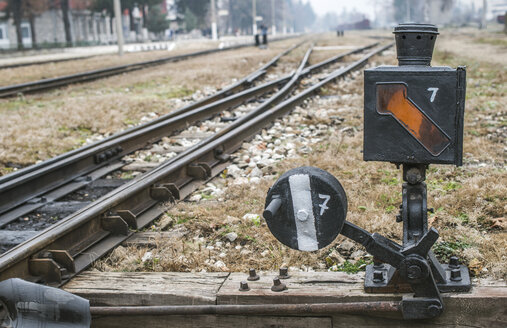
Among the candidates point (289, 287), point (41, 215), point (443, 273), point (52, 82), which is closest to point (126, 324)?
point (289, 287)

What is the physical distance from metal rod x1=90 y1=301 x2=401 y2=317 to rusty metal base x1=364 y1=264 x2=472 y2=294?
16 centimetres

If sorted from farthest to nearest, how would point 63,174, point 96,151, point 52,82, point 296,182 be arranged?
point 52,82
point 96,151
point 63,174
point 296,182

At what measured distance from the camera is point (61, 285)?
3105 mm

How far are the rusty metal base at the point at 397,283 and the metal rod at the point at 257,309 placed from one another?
6.4 inches

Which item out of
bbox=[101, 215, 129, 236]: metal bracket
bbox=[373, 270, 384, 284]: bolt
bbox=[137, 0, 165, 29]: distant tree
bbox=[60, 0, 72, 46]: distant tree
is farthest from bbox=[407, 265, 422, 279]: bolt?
bbox=[137, 0, 165, 29]: distant tree

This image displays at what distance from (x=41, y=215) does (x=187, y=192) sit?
1203mm

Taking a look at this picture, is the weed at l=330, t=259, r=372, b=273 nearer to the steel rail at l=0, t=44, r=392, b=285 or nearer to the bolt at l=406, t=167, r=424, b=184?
the bolt at l=406, t=167, r=424, b=184

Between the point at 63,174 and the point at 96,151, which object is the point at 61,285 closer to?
the point at 63,174

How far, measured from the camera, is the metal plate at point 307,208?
2421 mm

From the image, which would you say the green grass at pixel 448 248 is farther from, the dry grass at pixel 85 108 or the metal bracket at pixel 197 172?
the dry grass at pixel 85 108

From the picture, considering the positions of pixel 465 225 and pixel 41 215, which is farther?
pixel 41 215

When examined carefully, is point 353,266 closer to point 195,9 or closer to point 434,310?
point 434,310

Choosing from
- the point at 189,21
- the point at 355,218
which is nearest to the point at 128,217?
the point at 355,218

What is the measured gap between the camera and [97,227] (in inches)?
154
